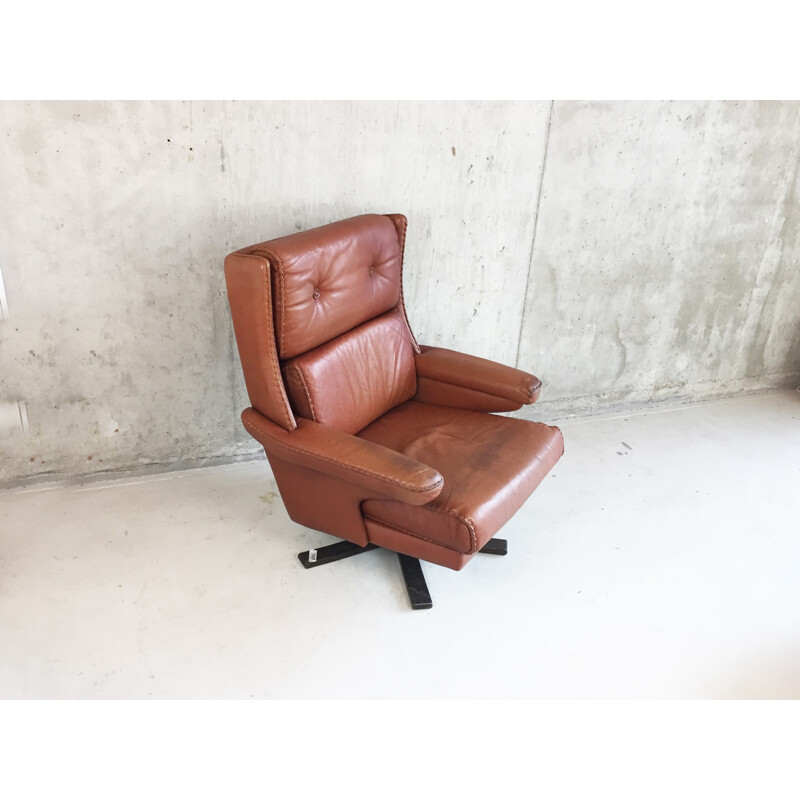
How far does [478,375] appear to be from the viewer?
2.60 m

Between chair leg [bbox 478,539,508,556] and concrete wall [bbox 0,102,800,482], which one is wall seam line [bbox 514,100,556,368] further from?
chair leg [bbox 478,539,508,556]

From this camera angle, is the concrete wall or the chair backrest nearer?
the chair backrest

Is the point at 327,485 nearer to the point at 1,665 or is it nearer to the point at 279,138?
the point at 1,665

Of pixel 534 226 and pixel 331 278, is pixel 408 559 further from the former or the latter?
pixel 534 226

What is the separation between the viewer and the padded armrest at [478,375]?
253 cm

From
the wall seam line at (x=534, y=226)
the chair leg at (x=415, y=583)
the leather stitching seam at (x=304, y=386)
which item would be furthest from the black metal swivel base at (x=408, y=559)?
the wall seam line at (x=534, y=226)

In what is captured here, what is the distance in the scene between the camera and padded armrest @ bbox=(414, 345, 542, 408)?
2.53 meters

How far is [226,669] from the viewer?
2035 millimetres

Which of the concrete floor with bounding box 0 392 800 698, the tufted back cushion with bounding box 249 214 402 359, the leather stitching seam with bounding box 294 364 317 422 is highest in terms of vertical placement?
the tufted back cushion with bounding box 249 214 402 359

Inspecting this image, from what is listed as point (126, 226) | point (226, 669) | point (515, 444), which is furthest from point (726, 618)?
point (126, 226)

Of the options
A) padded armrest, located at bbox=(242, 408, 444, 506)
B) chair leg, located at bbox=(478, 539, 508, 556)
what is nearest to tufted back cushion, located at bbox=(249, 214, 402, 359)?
padded armrest, located at bbox=(242, 408, 444, 506)

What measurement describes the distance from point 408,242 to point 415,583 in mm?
1324

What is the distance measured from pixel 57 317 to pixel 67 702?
130cm

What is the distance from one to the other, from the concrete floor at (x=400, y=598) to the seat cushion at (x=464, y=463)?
0.34m
